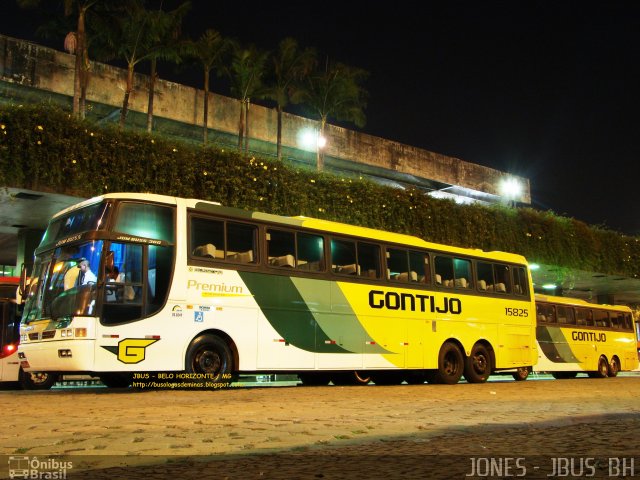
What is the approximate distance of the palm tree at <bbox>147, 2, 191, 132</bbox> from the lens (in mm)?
31188

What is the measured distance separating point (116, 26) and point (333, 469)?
28028 millimetres

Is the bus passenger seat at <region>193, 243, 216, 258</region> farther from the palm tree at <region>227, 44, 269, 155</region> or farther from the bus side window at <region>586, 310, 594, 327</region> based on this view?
the palm tree at <region>227, 44, 269, 155</region>

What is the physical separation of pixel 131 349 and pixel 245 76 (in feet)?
86.7

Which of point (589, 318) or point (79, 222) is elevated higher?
point (79, 222)

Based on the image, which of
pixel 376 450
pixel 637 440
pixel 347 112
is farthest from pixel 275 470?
pixel 347 112

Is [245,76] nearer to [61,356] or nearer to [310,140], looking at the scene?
[310,140]

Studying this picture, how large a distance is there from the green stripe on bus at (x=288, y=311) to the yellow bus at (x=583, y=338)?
1196 cm

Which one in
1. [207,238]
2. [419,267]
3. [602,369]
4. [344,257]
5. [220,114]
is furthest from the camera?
[220,114]

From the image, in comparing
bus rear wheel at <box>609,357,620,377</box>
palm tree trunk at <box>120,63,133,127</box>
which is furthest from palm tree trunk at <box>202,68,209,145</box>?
bus rear wheel at <box>609,357,620,377</box>

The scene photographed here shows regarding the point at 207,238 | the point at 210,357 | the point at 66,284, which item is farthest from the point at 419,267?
the point at 66,284

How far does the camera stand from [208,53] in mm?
35594

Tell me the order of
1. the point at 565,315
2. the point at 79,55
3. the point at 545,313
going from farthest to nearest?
the point at 79,55, the point at 565,315, the point at 545,313

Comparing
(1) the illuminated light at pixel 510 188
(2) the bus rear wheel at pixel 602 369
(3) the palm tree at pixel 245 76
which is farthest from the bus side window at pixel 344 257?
(1) the illuminated light at pixel 510 188

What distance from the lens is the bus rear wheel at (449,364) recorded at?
17.1 metres
